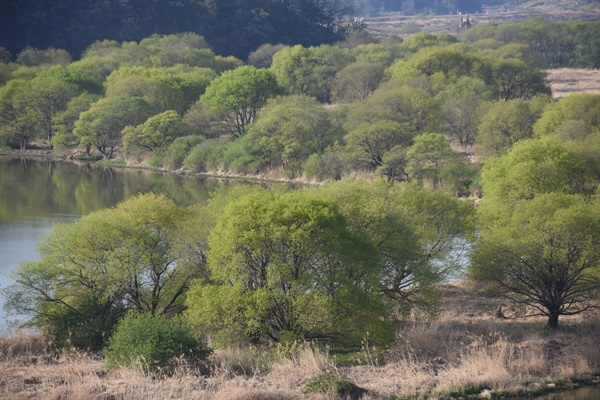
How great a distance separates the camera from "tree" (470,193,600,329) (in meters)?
30.5

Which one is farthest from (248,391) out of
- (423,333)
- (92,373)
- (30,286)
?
(30,286)

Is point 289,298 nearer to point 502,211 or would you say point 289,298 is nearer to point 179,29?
point 502,211

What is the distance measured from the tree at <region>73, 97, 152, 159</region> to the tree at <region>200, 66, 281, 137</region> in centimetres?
691

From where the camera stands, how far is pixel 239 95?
88.2 metres

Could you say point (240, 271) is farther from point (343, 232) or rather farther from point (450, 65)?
point (450, 65)

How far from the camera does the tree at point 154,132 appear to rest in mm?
81375

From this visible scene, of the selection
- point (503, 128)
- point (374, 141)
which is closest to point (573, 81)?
point (503, 128)

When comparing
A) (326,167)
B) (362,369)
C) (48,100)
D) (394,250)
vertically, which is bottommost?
(326,167)

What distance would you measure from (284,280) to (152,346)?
4990mm

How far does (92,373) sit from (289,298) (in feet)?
20.9

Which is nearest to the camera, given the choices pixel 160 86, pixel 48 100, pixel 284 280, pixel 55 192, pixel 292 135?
pixel 284 280

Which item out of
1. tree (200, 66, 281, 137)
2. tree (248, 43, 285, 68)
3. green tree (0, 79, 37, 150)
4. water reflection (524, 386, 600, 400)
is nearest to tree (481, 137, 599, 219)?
water reflection (524, 386, 600, 400)

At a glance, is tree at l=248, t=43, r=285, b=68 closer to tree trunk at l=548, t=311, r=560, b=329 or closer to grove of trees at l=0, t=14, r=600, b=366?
grove of trees at l=0, t=14, r=600, b=366

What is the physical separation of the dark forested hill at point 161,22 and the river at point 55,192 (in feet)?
272
